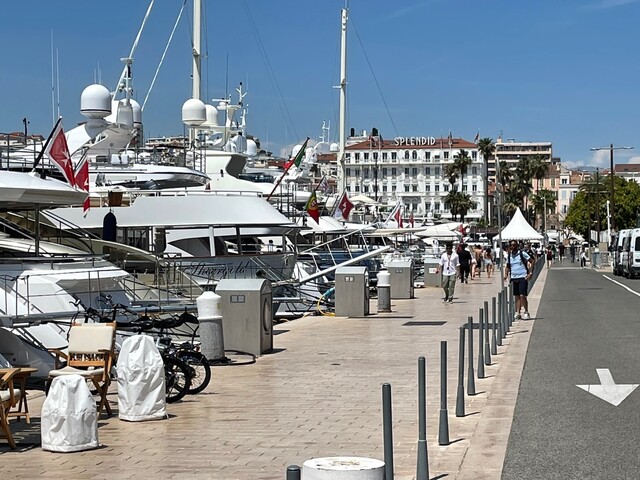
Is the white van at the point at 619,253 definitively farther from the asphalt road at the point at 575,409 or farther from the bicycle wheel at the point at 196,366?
the bicycle wheel at the point at 196,366

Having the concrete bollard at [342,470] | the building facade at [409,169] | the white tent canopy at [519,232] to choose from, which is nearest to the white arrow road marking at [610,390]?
the concrete bollard at [342,470]

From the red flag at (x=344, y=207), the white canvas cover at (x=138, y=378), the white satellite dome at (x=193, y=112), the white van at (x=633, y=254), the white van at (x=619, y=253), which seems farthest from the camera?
the white van at (x=619, y=253)

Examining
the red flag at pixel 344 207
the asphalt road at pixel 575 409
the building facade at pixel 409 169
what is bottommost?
the asphalt road at pixel 575 409

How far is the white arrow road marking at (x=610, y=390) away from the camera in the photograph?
43.6 feet

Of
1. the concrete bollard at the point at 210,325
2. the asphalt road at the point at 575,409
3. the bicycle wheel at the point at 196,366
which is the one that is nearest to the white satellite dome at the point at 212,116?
the asphalt road at the point at 575,409

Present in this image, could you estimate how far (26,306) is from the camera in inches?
647

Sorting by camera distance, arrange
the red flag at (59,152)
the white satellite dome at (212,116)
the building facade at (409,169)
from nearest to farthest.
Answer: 1. the red flag at (59,152)
2. the white satellite dome at (212,116)
3. the building facade at (409,169)

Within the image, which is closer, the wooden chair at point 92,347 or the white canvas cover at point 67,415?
the white canvas cover at point 67,415

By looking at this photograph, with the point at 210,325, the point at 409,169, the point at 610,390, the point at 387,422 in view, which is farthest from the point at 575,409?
the point at 409,169

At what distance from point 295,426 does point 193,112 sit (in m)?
26.0

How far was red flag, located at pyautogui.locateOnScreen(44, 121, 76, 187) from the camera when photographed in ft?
66.9

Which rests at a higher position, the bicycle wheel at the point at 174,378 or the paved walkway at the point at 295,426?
the bicycle wheel at the point at 174,378

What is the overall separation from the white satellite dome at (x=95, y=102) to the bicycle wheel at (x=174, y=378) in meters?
16.6

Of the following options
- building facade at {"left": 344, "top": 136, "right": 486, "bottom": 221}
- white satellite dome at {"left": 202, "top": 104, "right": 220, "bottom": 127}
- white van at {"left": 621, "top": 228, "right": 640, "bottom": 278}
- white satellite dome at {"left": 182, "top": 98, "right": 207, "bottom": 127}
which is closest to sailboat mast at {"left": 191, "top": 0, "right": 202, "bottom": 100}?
white satellite dome at {"left": 182, "top": 98, "right": 207, "bottom": 127}
